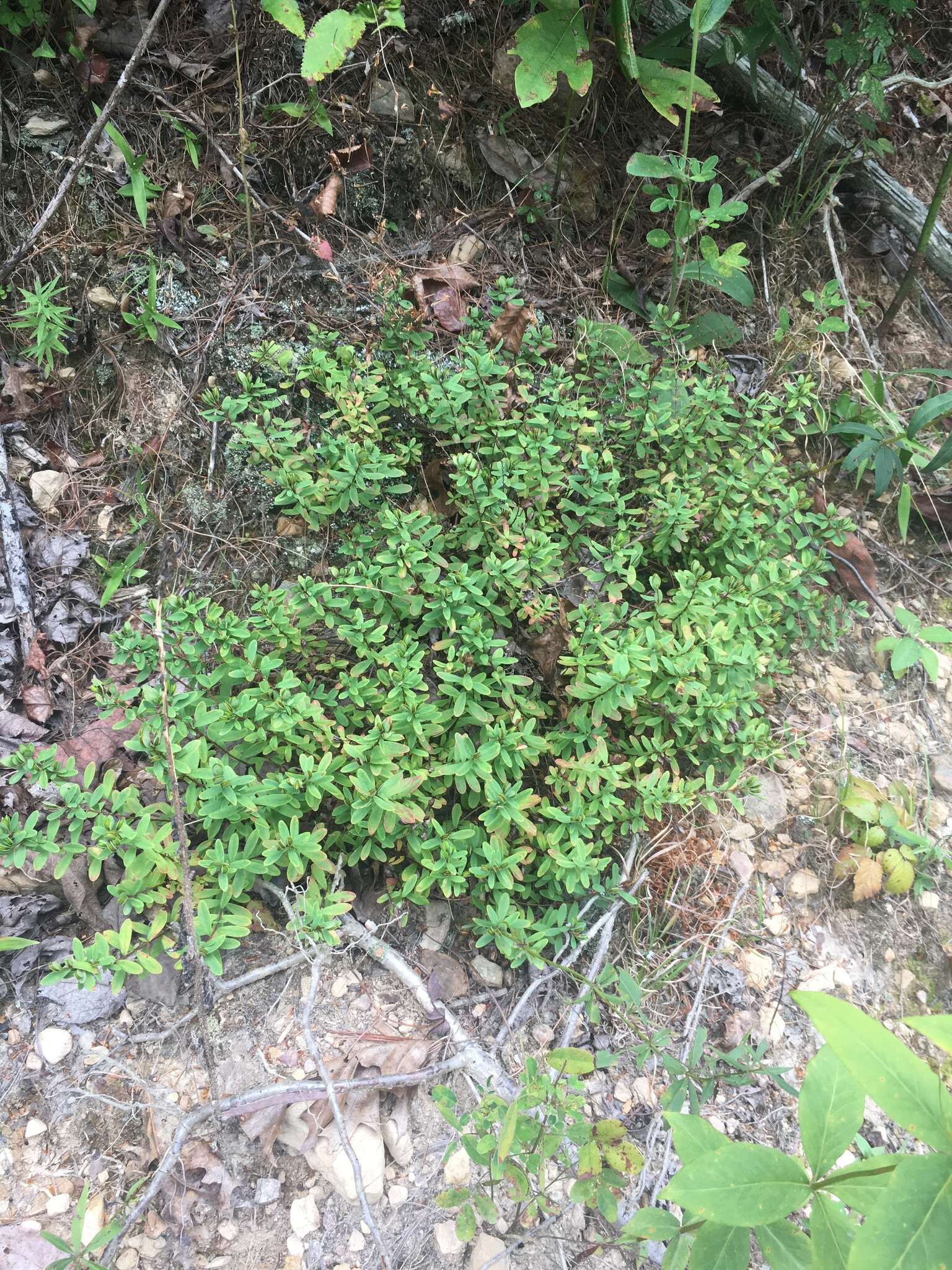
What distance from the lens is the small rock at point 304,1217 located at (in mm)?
1911

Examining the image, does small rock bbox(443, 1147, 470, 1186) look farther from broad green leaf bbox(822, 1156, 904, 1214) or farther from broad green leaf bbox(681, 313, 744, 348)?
broad green leaf bbox(681, 313, 744, 348)

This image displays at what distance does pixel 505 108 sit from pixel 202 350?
5.64ft

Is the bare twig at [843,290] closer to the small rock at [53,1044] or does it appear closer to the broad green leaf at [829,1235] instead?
the broad green leaf at [829,1235]

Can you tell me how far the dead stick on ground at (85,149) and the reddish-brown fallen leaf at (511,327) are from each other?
153 cm

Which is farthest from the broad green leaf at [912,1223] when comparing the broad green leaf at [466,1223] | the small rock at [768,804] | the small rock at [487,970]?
the small rock at [768,804]

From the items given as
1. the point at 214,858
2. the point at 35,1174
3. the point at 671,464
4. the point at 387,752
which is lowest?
the point at 35,1174

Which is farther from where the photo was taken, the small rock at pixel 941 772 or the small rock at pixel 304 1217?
Answer: the small rock at pixel 941 772

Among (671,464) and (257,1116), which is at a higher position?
(671,464)

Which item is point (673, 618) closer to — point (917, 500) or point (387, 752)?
point (387, 752)

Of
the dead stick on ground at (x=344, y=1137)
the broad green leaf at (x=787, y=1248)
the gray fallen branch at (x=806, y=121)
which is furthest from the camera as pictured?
the gray fallen branch at (x=806, y=121)

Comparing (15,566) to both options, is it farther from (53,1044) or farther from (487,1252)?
(487,1252)

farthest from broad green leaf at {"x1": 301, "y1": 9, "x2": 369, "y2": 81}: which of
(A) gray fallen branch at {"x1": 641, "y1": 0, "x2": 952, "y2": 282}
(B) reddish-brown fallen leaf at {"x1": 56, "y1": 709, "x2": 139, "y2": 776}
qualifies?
(B) reddish-brown fallen leaf at {"x1": 56, "y1": 709, "x2": 139, "y2": 776}

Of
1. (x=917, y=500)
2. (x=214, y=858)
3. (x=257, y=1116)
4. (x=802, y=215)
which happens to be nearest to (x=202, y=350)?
(x=214, y=858)

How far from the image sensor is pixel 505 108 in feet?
10.8
